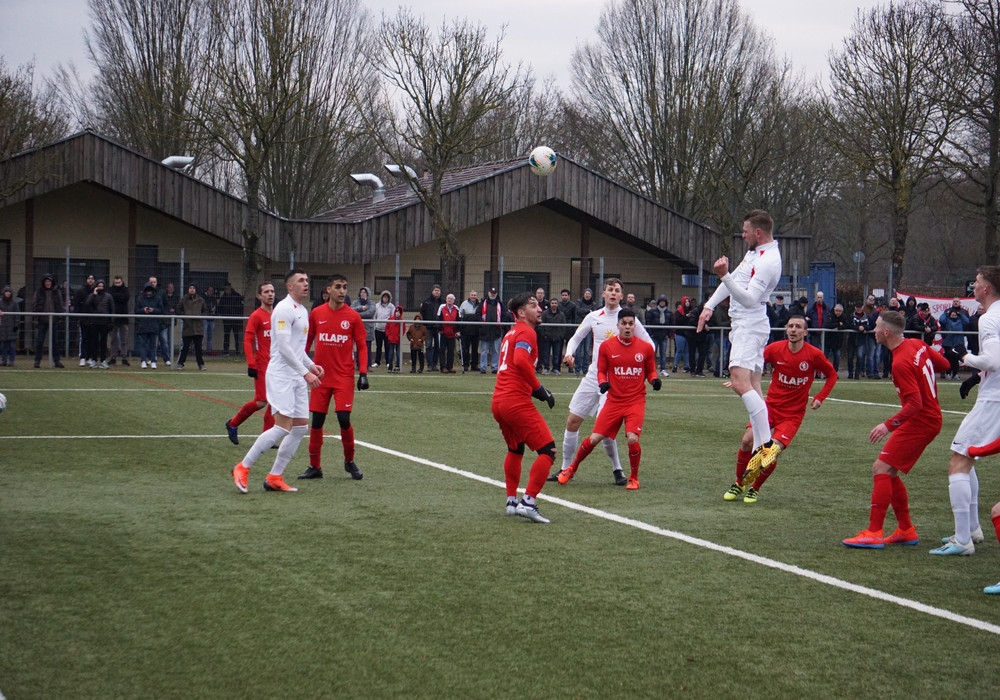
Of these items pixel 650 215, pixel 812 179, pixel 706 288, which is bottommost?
pixel 706 288

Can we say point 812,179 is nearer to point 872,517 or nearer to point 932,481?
point 932,481

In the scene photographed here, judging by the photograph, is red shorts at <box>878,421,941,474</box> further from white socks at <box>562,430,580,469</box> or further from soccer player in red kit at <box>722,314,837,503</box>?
white socks at <box>562,430,580,469</box>

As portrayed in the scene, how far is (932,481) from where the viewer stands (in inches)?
417

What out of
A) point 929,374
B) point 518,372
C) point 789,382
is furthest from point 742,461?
point 518,372

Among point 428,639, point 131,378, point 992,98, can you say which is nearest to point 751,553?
point 428,639

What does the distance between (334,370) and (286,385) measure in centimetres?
78

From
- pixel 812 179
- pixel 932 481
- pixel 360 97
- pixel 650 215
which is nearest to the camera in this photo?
pixel 932 481

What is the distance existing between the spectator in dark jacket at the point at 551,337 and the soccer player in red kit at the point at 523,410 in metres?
15.8

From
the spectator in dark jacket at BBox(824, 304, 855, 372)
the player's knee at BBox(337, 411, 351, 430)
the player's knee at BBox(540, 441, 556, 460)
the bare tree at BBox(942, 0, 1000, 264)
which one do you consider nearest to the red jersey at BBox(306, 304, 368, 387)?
the player's knee at BBox(337, 411, 351, 430)

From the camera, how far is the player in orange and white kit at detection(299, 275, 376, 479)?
10.4 m

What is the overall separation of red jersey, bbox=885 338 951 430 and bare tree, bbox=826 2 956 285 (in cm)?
2504

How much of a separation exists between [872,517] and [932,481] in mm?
3456

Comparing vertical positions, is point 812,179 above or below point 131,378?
above

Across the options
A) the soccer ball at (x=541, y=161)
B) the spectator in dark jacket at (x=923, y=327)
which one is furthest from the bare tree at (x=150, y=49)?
the spectator in dark jacket at (x=923, y=327)
